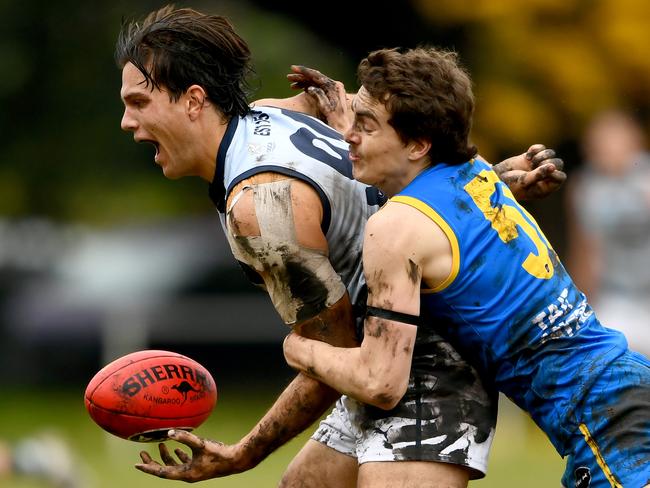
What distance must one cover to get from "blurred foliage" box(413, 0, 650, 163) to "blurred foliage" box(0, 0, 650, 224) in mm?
12

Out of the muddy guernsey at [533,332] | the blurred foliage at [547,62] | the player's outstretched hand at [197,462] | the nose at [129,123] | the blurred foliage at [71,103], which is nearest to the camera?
the muddy guernsey at [533,332]

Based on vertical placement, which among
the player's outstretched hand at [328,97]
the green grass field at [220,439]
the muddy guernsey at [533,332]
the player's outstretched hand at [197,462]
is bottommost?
the green grass field at [220,439]

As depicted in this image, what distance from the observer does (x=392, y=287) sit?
15.5 feet

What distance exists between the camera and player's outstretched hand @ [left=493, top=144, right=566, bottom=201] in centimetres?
559

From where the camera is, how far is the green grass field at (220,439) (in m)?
10.1

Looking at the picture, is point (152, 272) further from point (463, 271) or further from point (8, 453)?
point (463, 271)

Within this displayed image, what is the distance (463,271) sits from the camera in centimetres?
482

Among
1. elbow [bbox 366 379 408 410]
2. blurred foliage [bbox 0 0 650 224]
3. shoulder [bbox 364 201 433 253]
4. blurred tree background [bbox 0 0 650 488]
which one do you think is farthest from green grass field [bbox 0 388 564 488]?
shoulder [bbox 364 201 433 253]

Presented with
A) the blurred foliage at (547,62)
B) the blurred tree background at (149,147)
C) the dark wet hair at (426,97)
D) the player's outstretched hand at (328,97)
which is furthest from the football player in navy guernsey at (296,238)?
the blurred foliage at (547,62)

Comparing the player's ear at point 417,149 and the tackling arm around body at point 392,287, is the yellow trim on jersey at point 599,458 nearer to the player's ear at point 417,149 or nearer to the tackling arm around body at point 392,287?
the tackling arm around body at point 392,287

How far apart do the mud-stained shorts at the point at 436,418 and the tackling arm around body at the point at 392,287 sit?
0.21 meters

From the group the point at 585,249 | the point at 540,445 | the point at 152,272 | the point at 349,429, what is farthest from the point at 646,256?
the point at 152,272

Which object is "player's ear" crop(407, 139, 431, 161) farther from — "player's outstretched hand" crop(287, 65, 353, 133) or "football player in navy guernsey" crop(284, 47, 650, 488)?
"player's outstretched hand" crop(287, 65, 353, 133)

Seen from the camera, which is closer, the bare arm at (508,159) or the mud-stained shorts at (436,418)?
the mud-stained shorts at (436,418)
